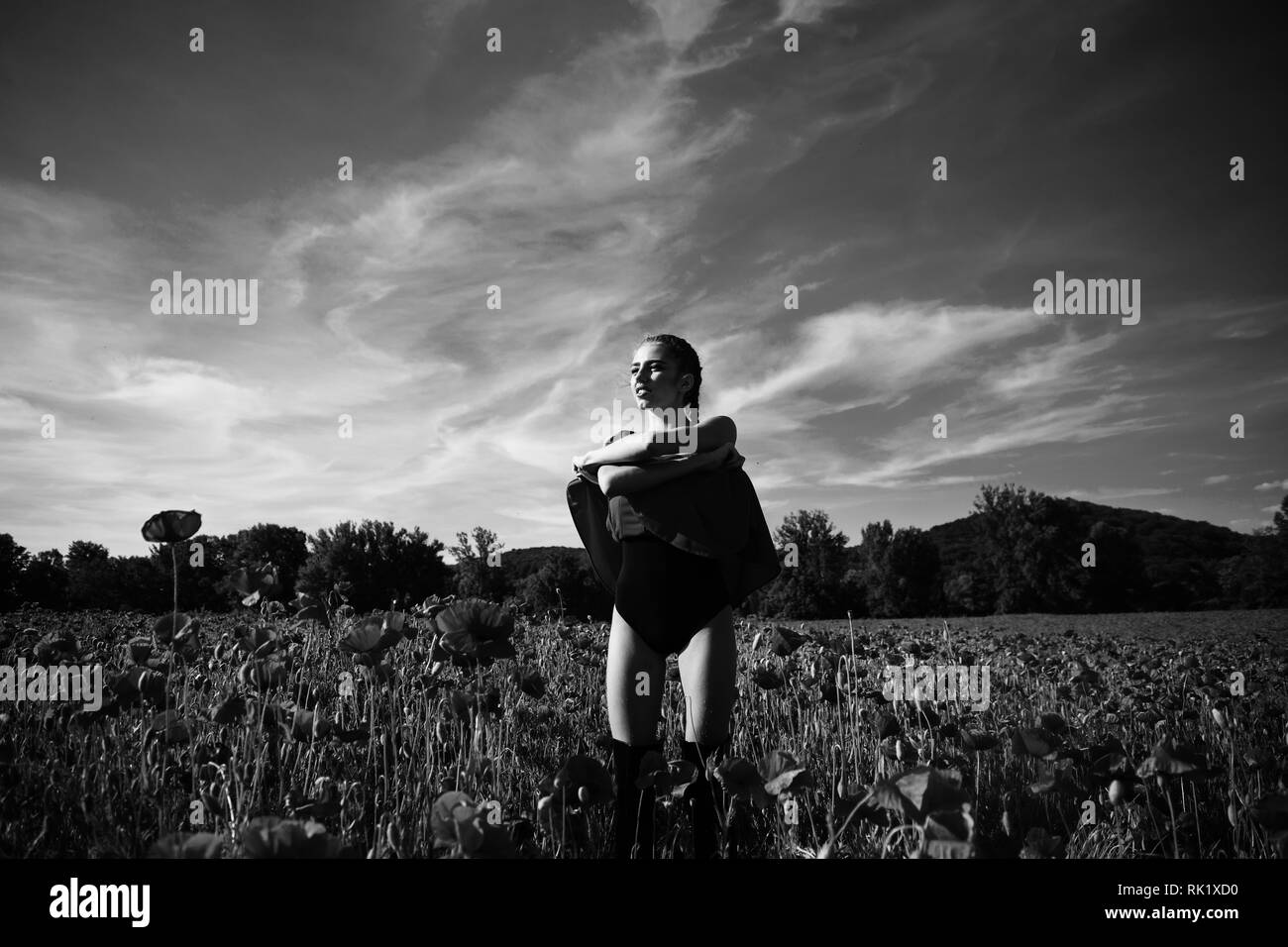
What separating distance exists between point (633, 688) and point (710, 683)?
25cm

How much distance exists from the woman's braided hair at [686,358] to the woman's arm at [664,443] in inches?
13.7

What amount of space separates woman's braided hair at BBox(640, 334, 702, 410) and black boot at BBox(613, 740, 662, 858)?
4.42ft

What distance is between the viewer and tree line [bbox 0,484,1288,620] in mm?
14016

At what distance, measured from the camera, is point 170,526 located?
245 cm

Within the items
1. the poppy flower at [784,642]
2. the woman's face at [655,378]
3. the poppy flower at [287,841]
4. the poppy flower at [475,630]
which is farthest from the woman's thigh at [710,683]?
the poppy flower at [287,841]

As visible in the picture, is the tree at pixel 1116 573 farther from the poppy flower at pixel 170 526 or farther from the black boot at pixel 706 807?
the poppy flower at pixel 170 526

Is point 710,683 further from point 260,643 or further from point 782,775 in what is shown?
point 260,643

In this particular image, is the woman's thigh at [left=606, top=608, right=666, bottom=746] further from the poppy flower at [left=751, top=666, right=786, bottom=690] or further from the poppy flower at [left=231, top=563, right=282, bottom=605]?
the poppy flower at [left=231, top=563, right=282, bottom=605]

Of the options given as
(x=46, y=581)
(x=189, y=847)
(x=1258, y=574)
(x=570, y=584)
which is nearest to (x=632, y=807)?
(x=189, y=847)

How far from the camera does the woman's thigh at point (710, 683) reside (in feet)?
6.98

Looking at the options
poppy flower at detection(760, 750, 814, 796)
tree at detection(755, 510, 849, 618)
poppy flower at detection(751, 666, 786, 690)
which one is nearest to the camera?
poppy flower at detection(760, 750, 814, 796)

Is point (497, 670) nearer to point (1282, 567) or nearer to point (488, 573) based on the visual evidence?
point (488, 573)

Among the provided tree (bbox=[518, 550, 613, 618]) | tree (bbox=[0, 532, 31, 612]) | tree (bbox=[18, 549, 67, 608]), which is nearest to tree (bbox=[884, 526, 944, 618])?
tree (bbox=[518, 550, 613, 618])

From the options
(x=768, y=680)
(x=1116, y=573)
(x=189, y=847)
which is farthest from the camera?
(x=1116, y=573)
